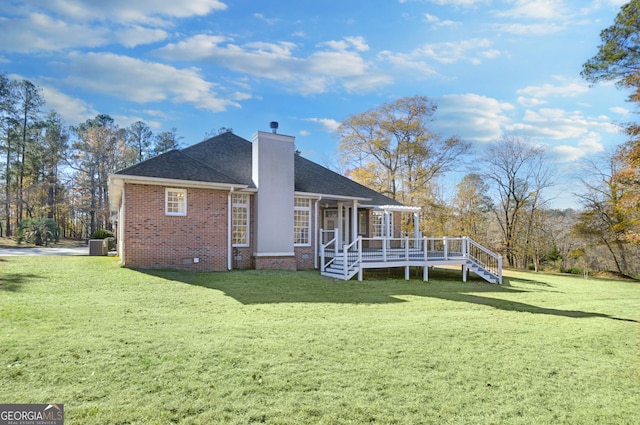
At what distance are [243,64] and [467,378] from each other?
17522 mm

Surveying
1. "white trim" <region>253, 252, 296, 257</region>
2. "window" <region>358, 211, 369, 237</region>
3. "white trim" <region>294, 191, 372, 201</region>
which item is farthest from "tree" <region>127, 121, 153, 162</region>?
"white trim" <region>253, 252, 296, 257</region>

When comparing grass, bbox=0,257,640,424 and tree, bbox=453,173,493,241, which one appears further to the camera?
tree, bbox=453,173,493,241

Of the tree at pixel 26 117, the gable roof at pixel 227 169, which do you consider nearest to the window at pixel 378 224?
the gable roof at pixel 227 169

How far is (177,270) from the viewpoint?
12.9 m

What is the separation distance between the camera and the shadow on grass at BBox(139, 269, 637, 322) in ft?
32.1

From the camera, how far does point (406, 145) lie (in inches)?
1186

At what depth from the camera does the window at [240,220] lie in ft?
49.8

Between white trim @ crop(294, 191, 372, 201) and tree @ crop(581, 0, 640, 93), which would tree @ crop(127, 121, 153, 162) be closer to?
white trim @ crop(294, 191, 372, 201)

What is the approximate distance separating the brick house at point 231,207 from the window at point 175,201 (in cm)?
3

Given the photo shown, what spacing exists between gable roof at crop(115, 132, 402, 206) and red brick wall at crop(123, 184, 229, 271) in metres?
0.60

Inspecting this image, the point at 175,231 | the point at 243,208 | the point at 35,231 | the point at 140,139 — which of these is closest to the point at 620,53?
the point at 243,208

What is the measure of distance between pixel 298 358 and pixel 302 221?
39.1ft

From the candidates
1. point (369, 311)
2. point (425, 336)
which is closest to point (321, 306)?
point (369, 311)

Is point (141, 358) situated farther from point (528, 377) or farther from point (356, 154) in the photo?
point (356, 154)
